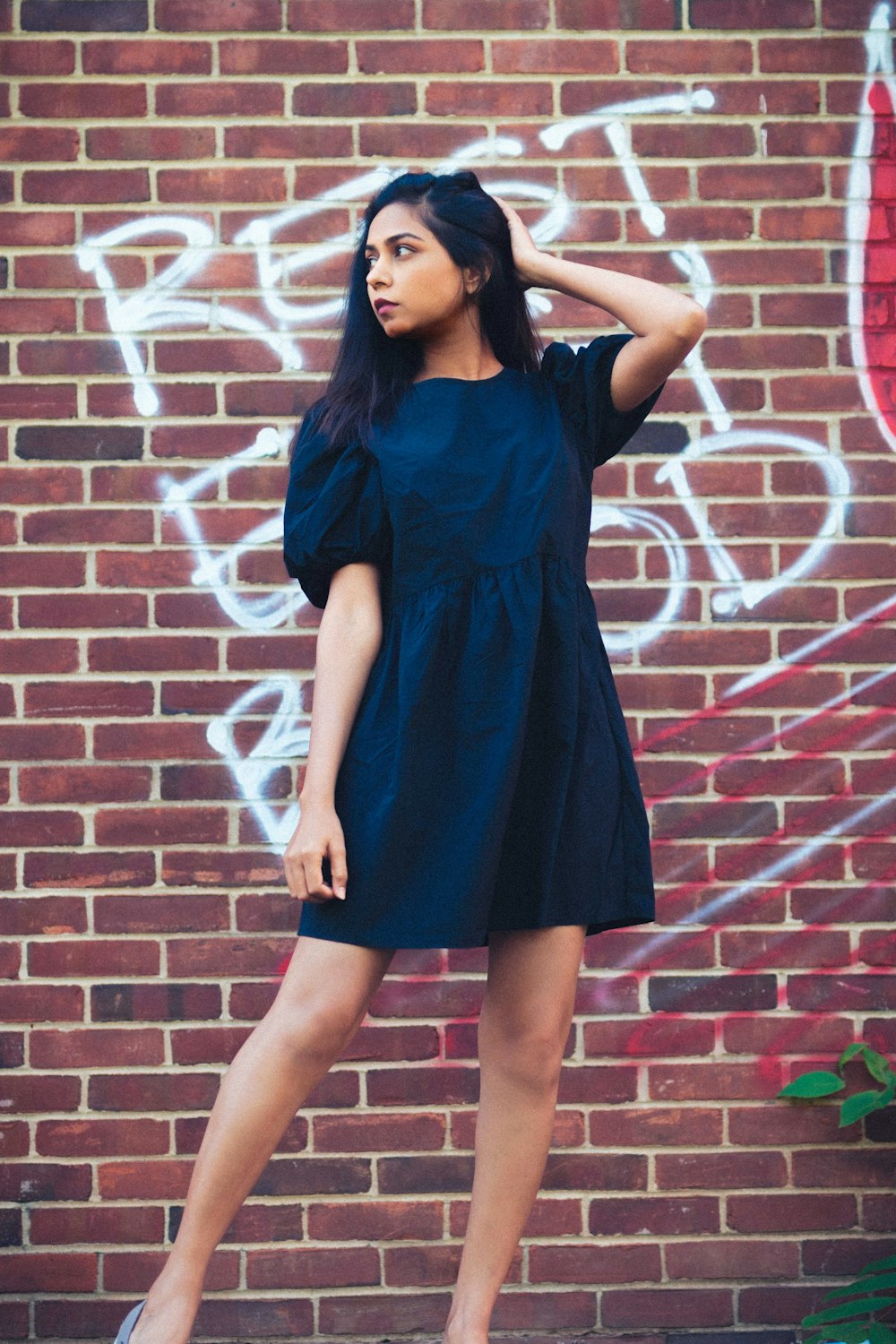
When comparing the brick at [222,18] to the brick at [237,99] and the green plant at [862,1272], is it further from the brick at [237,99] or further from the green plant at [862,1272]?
the green plant at [862,1272]

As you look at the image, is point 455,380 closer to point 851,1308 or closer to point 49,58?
point 49,58

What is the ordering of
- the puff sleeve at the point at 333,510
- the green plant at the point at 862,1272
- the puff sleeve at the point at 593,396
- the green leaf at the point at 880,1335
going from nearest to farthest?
the puff sleeve at the point at 333,510 → the puff sleeve at the point at 593,396 → the green leaf at the point at 880,1335 → the green plant at the point at 862,1272

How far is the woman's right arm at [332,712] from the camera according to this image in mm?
1859

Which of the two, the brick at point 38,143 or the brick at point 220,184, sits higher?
the brick at point 38,143

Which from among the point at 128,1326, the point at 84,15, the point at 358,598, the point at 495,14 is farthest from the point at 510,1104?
the point at 84,15

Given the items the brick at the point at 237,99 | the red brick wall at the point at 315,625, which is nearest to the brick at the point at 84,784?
the red brick wall at the point at 315,625

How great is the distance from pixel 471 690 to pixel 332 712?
22 centimetres

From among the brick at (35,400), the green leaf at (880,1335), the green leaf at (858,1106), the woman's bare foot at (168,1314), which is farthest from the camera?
the brick at (35,400)

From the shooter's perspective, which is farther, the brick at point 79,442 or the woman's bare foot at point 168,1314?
the brick at point 79,442

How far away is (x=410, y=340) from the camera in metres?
2.11

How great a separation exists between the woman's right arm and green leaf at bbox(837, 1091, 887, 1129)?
50.5 inches

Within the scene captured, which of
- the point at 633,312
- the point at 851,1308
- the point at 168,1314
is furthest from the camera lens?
the point at 851,1308

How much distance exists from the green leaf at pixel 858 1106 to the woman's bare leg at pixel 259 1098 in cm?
118

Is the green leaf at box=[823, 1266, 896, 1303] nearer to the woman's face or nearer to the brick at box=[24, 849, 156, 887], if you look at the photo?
the brick at box=[24, 849, 156, 887]
